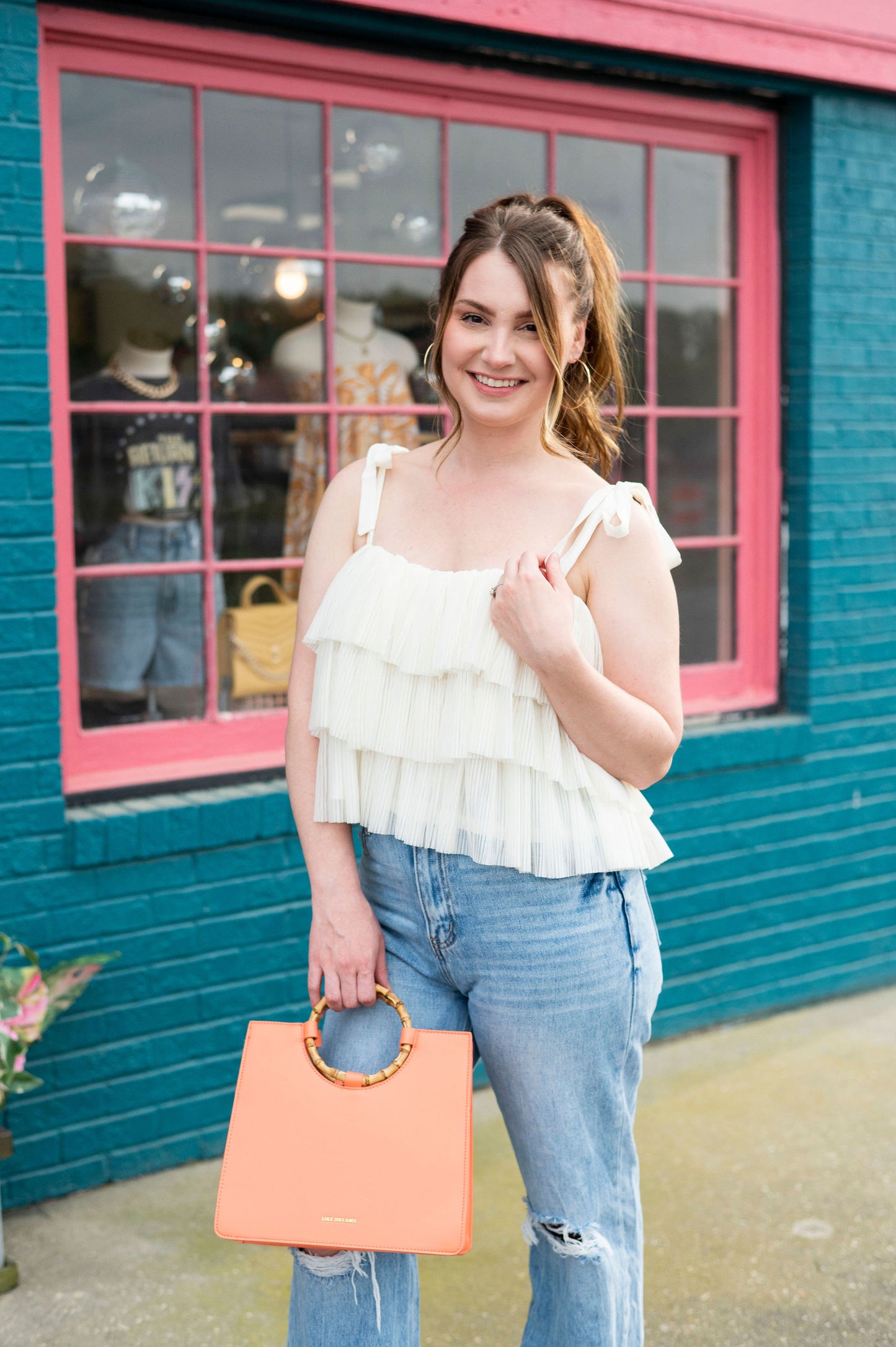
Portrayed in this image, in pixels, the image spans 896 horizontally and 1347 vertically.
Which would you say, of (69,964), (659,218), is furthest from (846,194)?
(69,964)

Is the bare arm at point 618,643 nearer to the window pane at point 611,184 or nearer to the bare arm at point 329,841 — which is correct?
the bare arm at point 329,841

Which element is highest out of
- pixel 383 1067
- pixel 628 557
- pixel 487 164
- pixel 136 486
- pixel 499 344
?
pixel 487 164

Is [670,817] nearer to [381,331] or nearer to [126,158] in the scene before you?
[381,331]

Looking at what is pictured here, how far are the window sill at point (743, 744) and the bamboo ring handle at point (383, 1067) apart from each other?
2.28 m

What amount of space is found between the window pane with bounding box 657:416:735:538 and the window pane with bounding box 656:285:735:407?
8 centimetres

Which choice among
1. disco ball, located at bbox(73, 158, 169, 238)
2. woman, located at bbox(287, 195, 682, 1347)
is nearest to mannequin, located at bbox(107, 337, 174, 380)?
disco ball, located at bbox(73, 158, 169, 238)

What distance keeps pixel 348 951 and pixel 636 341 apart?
9.34 ft

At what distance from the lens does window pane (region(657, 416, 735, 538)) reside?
14.3 ft

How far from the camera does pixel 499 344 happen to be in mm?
1815

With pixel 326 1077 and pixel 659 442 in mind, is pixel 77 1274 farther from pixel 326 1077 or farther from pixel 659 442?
pixel 659 442

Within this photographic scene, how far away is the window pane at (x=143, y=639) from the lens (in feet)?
11.0

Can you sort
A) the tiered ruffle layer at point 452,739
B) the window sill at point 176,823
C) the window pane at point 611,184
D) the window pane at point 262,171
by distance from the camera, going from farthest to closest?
the window pane at point 611,184, the window pane at point 262,171, the window sill at point 176,823, the tiered ruffle layer at point 452,739

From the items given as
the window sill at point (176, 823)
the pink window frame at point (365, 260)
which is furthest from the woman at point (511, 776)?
the pink window frame at point (365, 260)

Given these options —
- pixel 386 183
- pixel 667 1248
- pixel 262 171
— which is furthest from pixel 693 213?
pixel 667 1248
